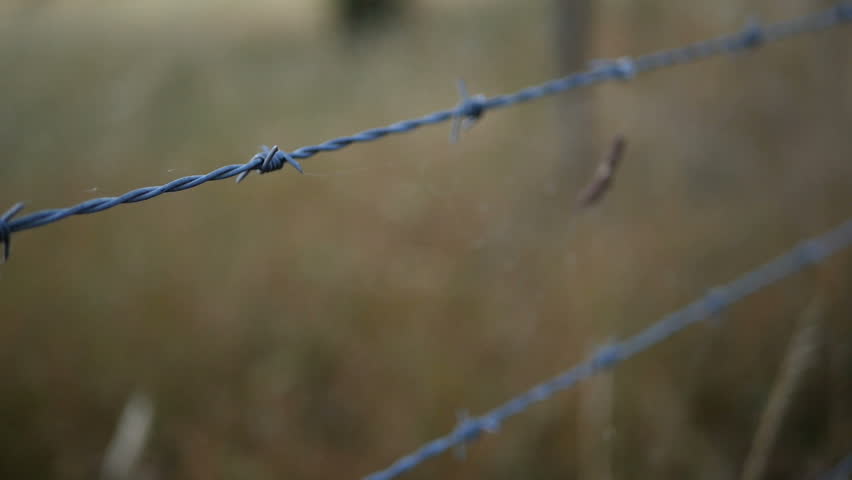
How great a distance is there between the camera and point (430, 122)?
3.36 feet

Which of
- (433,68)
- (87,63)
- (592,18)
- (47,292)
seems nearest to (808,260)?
(592,18)

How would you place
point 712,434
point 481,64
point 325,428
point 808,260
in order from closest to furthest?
point 808,260, point 712,434, point 325,428, point 481,64

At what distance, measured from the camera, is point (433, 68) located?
3.46 m

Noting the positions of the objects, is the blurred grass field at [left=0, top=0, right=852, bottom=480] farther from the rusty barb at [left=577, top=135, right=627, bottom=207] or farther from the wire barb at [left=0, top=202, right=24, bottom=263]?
the wire barb at [left=0, top=202, right=24, bottom=263]

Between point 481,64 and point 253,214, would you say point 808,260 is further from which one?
point 253,214

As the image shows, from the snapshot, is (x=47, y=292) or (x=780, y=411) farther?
(x=47, y=292)

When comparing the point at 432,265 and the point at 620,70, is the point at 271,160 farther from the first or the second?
the point at 432,265

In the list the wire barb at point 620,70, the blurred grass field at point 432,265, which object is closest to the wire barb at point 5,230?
the wire barb at point 620,70

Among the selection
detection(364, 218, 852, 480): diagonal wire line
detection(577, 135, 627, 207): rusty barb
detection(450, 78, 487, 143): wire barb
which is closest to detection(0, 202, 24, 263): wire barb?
detection(364, 218, 852, 480): diagonal wire line

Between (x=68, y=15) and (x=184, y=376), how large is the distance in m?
1.76

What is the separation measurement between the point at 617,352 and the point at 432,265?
1136 mm

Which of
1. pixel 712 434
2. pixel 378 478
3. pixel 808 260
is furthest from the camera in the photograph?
pixel 712 434

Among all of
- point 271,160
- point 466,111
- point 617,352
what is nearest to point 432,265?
point 617,352

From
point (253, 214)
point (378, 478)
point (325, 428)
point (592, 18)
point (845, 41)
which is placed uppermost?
point (845, 41)
